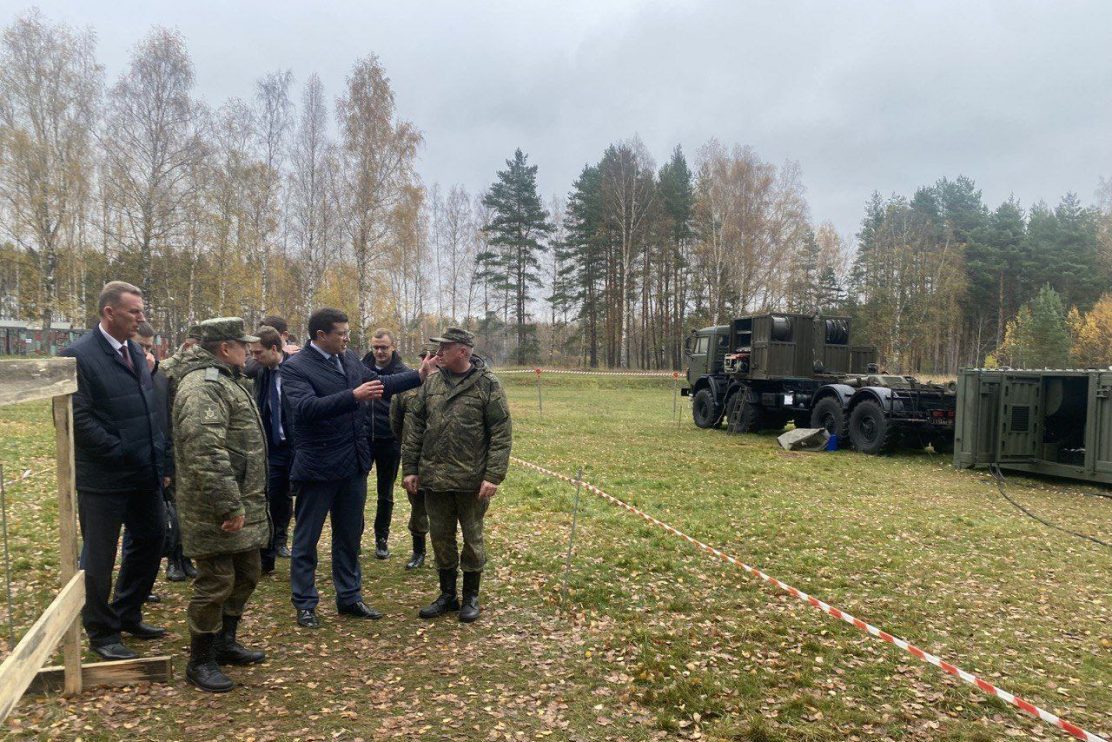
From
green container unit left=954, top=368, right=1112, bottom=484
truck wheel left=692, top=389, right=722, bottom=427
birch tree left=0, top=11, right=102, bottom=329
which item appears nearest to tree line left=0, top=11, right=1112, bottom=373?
birch tree left=0, top=11, right=102, bottom=329

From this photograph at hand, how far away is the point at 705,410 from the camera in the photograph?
1800cm

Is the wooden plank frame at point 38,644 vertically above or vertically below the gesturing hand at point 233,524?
below

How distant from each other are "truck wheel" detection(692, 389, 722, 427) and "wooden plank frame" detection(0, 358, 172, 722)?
15343mm

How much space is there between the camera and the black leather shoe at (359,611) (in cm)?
459

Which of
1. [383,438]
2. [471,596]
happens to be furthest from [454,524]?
[383,438]

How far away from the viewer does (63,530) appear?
3180 mm

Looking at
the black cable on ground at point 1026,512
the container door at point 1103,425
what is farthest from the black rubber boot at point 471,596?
the container door at point 1103,425

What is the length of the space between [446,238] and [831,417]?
1249 inches

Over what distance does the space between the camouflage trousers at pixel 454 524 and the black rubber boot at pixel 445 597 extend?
0.08 meters

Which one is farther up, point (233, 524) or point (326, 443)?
point (326, 443)

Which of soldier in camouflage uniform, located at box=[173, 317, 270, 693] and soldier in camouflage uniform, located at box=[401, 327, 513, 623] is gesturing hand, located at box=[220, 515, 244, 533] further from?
soldier in camouflage uniform, located at box=[401, 327, 513, 623]

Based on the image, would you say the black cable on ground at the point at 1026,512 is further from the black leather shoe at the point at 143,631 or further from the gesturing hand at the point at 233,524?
the black leather shoe at the point at 143,631

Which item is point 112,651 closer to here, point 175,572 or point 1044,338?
point 175,572

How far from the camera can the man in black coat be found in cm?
558
